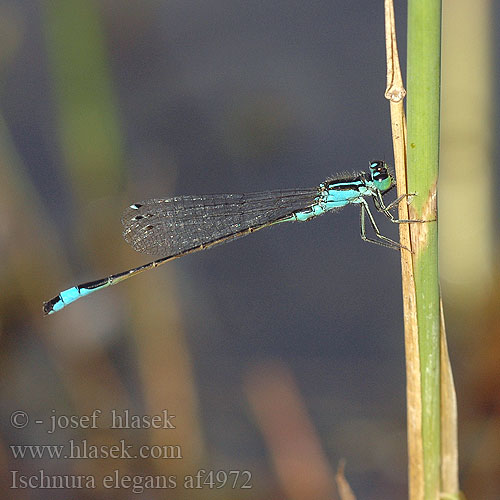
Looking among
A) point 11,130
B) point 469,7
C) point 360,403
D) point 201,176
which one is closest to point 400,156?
point 469,7

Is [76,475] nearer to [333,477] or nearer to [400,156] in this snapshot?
[333,477]

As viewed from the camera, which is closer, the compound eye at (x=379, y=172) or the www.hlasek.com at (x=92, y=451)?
the compound eye at (x=379, y=172)

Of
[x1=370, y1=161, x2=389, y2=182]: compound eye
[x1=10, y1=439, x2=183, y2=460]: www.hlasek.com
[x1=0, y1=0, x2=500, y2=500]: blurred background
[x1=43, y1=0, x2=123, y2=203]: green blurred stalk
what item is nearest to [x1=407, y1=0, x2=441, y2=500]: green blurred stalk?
[x1=370, y1=161, x2=389, y2=182]: compound eye

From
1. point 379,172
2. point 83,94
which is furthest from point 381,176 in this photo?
point 83,94

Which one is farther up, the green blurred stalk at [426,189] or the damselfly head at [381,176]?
the damselfly head at [381,176]

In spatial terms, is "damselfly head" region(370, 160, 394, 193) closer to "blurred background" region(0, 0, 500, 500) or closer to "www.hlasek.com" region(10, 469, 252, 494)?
"blurred background" region(0, 0, 500, 500)

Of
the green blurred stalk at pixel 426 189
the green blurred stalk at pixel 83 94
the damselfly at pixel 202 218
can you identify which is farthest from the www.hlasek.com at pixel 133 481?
the green blurred stalk at pixel 426 189

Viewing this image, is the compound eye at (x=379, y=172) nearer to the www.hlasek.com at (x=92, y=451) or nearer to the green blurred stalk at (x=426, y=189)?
the green blurred stalk at (x=426, y=189)
